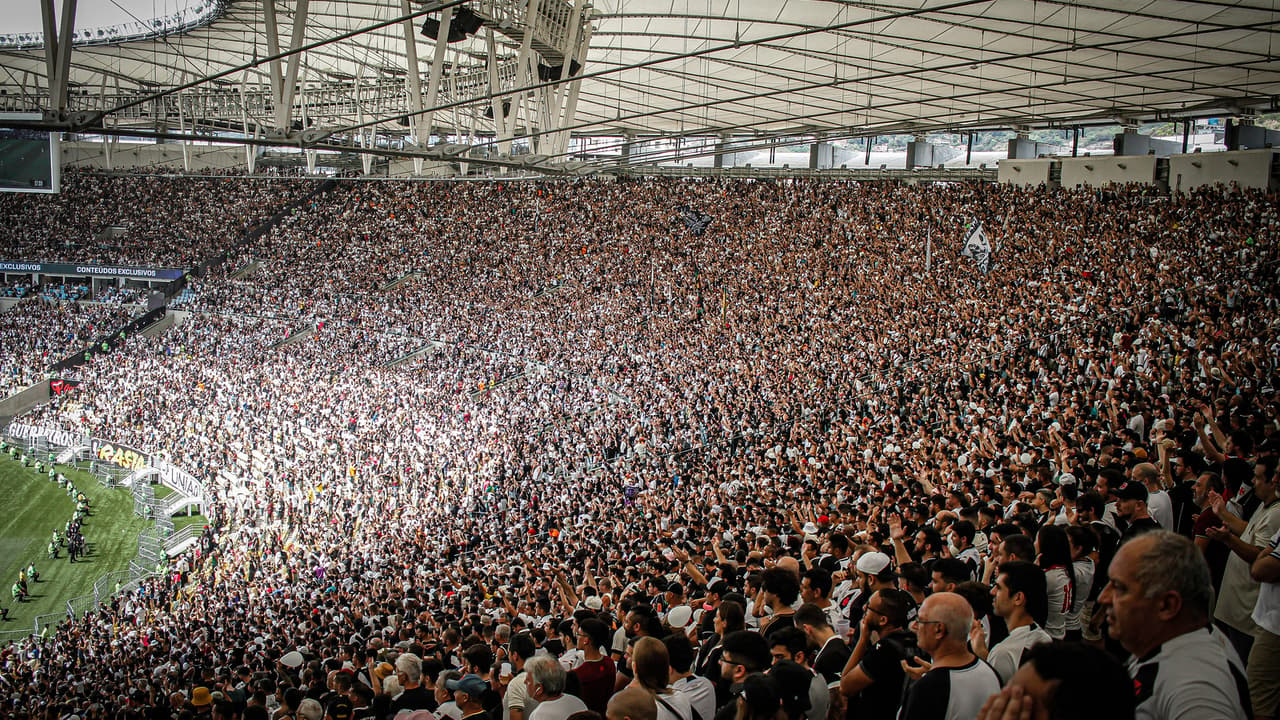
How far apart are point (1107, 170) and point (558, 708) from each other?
27.2 meters

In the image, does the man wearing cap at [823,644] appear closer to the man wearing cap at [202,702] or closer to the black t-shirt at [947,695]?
the black t-shirt at [947,695]

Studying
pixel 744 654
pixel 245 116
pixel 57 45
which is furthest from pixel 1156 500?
pixel 245 116

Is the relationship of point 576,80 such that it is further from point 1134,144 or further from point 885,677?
point 1134,144

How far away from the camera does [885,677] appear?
3273 mm

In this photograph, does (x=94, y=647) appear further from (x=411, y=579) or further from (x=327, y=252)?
(x=327, y=252)

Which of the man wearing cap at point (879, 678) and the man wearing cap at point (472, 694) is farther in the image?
the man wearing cap at point (472, 694)

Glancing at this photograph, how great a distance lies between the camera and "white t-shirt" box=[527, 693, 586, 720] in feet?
11.7

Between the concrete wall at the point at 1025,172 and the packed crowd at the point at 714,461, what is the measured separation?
2601 millimetres

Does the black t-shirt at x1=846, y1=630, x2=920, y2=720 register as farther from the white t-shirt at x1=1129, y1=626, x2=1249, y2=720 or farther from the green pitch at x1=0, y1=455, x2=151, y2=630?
the green pitch at x1=0, y1=455, x2=151, y2=630

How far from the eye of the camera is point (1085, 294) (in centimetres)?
1642

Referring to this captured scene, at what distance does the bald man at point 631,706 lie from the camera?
2.95 metres

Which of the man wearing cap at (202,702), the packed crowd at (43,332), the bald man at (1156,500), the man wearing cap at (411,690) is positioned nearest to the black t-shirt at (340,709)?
the man wearing cap at (411,690)

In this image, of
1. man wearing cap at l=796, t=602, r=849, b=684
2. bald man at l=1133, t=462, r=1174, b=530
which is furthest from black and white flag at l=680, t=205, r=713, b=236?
man wearing cap at l=796, t=602, r=849, b=684

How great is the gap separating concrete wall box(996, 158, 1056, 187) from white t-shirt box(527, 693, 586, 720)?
26.9 metres
